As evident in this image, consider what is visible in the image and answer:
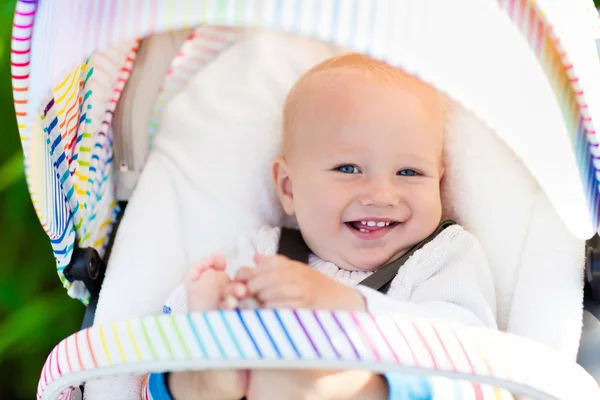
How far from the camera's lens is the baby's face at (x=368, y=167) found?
3.67 ft

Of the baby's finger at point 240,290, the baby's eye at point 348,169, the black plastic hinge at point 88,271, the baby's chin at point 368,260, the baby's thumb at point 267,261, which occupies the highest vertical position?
the baby's eye at point 348,169

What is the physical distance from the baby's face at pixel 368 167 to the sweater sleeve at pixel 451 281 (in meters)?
0.05

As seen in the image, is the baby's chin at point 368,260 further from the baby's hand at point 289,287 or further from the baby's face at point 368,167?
the baby's hand at point 289,287

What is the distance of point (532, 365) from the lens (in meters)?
0.71

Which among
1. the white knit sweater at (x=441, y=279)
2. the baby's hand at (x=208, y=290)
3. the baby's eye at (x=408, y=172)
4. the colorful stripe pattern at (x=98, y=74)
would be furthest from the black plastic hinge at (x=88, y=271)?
the baby's eye at (x=408, y=172)

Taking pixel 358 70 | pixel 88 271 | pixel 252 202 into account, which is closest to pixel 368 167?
pixel 358 70

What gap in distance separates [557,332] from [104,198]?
2.39 feet

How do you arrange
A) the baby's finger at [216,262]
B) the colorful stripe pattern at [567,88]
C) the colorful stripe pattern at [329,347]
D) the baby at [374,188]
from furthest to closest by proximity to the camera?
1. the baby at [374,188]
2. the baby's finger at [216,262]
3. the colorful stripe pattern at [567,88]
4. the colorful stripe pattern at [329,347]

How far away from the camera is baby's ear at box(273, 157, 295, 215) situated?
49.1 inches

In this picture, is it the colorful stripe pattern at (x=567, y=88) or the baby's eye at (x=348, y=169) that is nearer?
the colorful stripe pattern at (x=567, y=88)

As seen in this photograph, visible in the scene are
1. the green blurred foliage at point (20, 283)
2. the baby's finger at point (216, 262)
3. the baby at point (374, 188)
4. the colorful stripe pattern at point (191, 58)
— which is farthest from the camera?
the green blurred foliage at point (20, 283)

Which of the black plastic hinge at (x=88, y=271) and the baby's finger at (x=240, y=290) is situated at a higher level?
the baby's finger at (x=240, y=290)

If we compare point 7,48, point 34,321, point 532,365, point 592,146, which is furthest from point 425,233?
point 7,48

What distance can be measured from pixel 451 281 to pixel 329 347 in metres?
0.43
